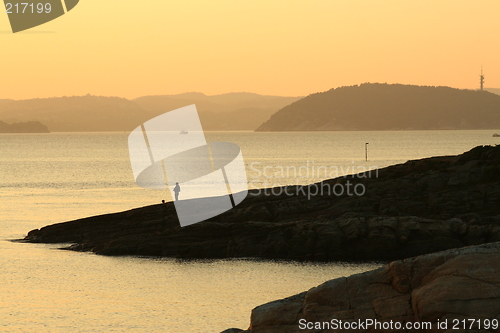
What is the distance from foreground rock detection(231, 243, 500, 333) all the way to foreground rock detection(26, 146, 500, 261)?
80.8ft

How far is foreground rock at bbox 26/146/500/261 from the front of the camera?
4175cm

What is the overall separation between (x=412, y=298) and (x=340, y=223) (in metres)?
27.0

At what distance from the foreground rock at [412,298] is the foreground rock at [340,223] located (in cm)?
2463

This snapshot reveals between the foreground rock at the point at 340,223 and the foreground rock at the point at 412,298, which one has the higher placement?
the foreground rock at the point at 412,298

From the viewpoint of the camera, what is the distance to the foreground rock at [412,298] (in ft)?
50.2

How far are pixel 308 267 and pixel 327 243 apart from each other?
262 cm

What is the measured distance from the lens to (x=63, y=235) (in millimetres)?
49406

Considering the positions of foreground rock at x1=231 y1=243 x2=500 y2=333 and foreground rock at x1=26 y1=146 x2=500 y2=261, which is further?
foreground rock at x1=26 y1=146 x2=500 y2=261

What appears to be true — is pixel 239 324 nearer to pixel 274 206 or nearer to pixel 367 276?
pixel 367 276

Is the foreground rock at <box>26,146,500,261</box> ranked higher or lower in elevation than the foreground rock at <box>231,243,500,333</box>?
lower

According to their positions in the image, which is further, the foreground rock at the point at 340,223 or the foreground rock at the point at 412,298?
the foreground rock at the point at 340,223

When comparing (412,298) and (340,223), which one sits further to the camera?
(340,223)

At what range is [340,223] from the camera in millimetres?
43000

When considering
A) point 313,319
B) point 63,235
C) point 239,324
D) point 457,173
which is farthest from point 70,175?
point 313,319
